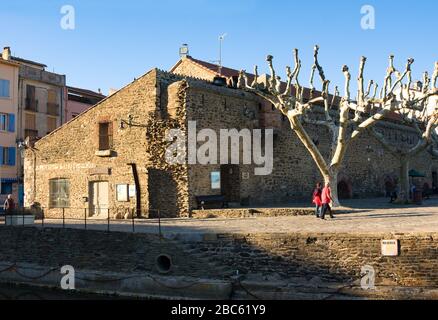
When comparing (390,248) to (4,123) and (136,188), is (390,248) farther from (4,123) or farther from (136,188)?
(4,123)

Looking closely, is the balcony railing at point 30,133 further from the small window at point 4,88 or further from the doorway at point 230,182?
the doorway at point 230,182

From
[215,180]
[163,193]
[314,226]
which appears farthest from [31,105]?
[314,226]

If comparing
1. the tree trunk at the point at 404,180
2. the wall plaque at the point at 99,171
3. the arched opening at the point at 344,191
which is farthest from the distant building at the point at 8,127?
the tree trunk at the point at 404,180

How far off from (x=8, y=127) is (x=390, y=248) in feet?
103

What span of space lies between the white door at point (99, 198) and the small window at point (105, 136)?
5.59 ft

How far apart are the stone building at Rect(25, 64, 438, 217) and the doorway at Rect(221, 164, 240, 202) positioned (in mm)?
49

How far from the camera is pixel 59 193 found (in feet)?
81.6

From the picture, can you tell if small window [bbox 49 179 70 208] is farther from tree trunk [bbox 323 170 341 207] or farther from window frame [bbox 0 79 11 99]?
window frame [bbox 0 79 11 99]

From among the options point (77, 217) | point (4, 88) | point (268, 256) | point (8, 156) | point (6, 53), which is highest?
point (6, 53)

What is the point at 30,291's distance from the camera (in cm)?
1578

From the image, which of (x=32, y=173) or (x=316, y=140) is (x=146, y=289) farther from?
(x=316, y=140)

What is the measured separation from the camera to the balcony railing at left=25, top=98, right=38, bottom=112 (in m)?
38.3

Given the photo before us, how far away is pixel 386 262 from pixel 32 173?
64.1ft
